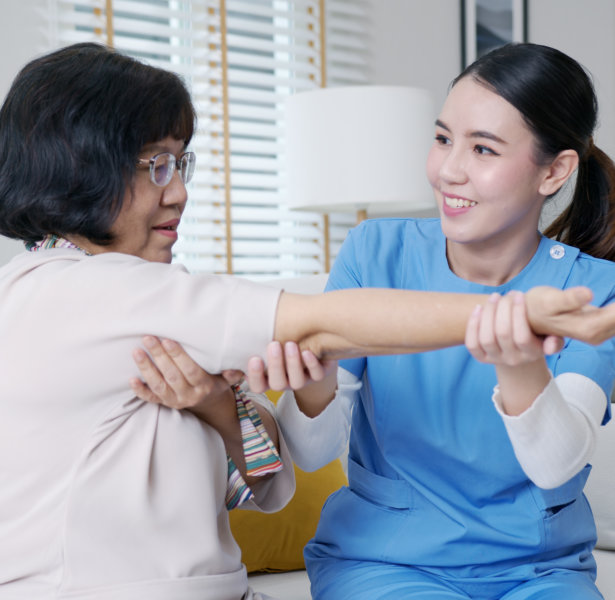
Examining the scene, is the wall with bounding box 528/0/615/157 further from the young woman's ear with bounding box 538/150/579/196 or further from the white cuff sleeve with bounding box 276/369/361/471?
the white cuff sleeve with bounding box 276/369/361/471

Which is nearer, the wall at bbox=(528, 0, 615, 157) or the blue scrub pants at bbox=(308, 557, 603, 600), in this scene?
the blue scrub pants at bbox=(308, 557, 603, 600)

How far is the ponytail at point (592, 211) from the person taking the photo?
1696 mm

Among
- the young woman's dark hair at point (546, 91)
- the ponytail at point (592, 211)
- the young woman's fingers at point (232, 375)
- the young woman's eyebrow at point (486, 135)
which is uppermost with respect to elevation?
the young woman's dark hair at point (546, 91)

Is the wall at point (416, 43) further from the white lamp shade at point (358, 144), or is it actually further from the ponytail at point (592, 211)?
the ponytail at point (592, 211)

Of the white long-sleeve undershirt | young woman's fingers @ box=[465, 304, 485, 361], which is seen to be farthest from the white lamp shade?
young woman's fingers @ box=[465, 304, 485, 361]

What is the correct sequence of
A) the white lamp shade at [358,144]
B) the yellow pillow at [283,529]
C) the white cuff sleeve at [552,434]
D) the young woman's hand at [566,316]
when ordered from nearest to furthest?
the young woman's hand at [566,316]
the white cuff sleeve at [552,434]
the yellow pillow at [283,529]
the white lamp shade at [358,144]

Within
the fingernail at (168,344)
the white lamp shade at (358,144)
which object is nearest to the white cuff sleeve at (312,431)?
the fingernail at (168,344)

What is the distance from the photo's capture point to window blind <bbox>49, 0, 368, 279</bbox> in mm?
3334

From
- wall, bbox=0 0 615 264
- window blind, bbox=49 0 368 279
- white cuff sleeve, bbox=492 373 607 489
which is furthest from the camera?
wall, bbox=0 0 615 264

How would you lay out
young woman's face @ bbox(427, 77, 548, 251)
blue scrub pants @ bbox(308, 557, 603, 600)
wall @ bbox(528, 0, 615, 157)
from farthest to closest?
wall @ bbox(528, 0, 615, 157) < young woman's face @ bbox(427, 77, 548, 251) < blue scrub pants @ bbox(308, 557, 603, 600)

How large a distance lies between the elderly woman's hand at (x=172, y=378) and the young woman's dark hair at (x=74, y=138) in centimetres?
22

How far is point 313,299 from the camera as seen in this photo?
1.08 metres

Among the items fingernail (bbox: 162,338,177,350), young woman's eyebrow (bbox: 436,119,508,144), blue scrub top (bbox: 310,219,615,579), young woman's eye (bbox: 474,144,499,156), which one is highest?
young woman's eyebrow (bbox: 436,119,508,144)

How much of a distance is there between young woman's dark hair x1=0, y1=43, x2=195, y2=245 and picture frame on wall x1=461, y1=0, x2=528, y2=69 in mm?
3080
